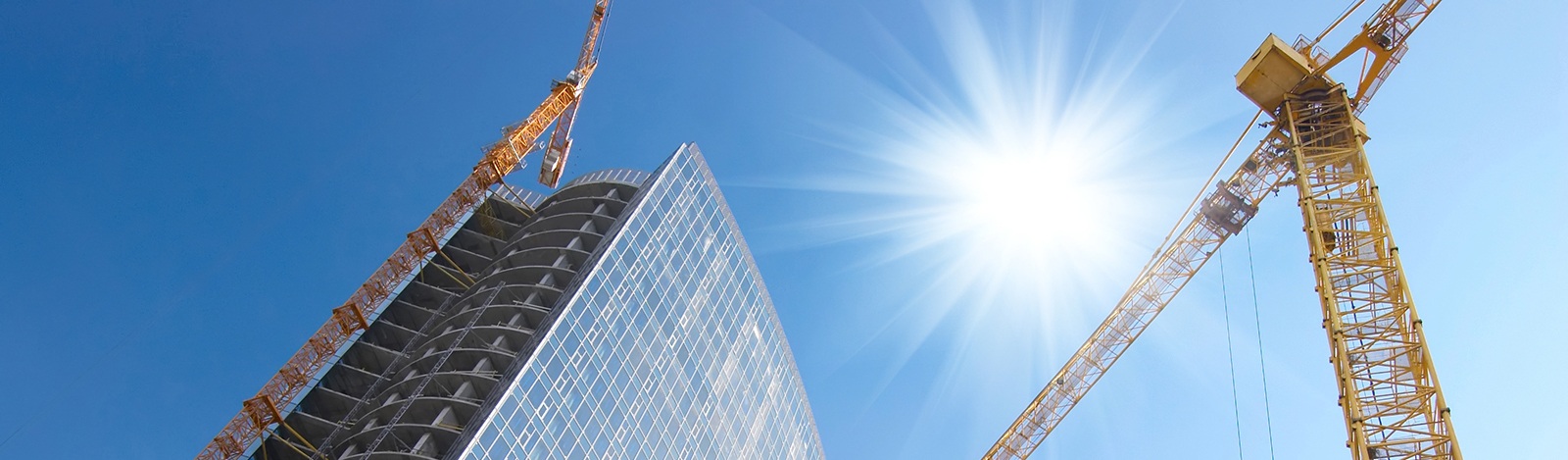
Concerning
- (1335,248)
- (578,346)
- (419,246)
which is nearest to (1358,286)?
(1335,248)

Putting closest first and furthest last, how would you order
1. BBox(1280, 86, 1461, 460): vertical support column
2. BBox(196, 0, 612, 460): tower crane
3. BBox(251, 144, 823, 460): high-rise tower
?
BBox(1280, 86, 1461, 460): vertical support column < BBox(251, 144, 823, 460): high-rise tower < BBox(196, 0, 612, 460): tower crane

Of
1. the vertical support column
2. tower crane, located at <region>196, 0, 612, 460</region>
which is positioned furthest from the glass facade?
the vertical support column

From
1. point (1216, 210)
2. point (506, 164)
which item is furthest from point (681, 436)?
point (1216, 210)

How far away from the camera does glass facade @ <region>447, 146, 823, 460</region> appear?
2354 inches

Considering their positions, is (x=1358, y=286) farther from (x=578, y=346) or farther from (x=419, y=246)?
(x=419, y=246)

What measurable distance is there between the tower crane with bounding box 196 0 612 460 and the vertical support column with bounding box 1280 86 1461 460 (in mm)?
56443

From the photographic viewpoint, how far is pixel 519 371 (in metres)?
58.2

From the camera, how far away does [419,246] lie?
3236 inches

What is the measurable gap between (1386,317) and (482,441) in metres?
37.4

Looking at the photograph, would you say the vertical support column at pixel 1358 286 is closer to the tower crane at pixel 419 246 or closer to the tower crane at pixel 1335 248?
the tower crane at pixel 1335 248

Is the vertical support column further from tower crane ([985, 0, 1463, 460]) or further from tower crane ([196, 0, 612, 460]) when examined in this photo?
tower crane ([196, 0, 612, 460])

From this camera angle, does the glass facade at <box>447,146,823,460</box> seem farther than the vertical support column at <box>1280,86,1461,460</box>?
Yes

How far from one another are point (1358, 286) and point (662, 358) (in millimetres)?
41626

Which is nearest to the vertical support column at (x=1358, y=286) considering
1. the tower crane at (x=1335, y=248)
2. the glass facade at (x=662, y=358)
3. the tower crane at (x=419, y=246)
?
the tower crane at (x=1335, y=248)
